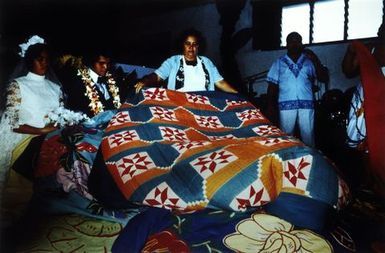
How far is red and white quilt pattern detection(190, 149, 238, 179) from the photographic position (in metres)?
1.26

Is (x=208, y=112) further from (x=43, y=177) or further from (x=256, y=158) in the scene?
(x=43, y=177)

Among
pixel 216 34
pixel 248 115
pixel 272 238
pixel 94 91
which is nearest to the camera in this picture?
pixel 272 238

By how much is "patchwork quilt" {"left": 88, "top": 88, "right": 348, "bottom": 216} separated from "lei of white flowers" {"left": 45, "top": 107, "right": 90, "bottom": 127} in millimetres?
313

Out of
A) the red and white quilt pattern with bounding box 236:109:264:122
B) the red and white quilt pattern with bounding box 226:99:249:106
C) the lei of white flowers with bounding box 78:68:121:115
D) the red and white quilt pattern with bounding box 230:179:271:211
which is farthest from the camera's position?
the lei of white flowers with bounding box 78:68:121:115

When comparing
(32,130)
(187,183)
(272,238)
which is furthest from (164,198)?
(32,130)

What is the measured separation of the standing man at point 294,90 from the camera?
228 cm

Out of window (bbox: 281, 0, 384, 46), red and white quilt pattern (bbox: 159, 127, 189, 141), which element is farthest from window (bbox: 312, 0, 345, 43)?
red and white quilt pattern (bbox: 159, 127, 189, 141)

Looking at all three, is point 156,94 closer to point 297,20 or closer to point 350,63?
point 350,63

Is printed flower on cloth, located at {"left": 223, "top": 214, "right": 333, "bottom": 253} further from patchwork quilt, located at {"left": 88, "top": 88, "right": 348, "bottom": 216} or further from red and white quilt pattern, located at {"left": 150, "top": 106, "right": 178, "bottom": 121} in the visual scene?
red and white quilt pattern, located at {"left": 150, "top": 106, "right": 178, "bottom": 121}

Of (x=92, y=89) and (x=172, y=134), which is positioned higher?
(x=92, y=89)

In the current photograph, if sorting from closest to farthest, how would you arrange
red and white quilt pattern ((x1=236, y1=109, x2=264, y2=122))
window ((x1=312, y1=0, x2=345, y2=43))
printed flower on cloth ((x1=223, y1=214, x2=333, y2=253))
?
printed flower on cloth ((x1=223, y1=214, x2=333, y2=253)) < red and white quilt pattern ((x1=236, y1=109, x2=264, y2=122)) < window ((x1=312, y1=0, x2=345, y2=43))

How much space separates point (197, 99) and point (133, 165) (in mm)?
593

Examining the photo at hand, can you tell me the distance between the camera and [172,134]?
1603mm

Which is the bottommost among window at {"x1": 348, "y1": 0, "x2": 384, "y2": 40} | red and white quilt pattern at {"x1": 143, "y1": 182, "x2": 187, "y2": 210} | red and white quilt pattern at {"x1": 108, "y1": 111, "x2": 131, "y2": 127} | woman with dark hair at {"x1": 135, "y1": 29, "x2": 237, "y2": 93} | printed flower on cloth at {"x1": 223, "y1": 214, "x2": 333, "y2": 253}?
printed flower on cloth at {"x1": 223, "y1": 214, "x2": 333, "y2": 253}
